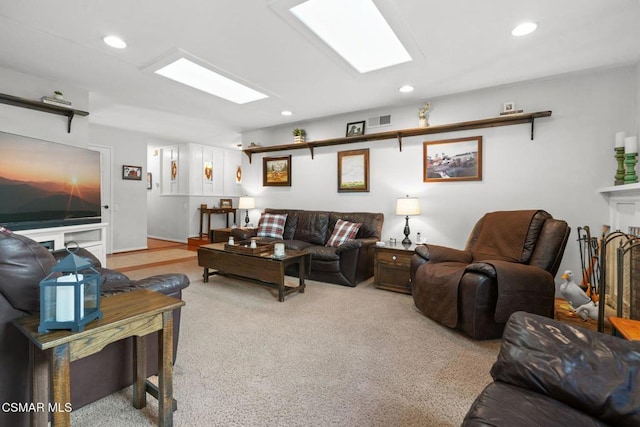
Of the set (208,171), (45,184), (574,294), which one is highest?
(208,171)

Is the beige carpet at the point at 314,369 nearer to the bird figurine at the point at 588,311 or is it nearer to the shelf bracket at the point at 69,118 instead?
the bird figurine at the point at 588,311

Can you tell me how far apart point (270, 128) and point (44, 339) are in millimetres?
5165

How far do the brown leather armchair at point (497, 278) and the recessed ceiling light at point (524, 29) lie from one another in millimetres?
1562

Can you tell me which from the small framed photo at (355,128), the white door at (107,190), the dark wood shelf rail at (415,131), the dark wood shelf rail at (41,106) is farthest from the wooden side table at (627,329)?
the white door at (107,190)

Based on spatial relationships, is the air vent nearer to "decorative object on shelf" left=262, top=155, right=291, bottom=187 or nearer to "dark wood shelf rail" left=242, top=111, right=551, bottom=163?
"dark wood shelf rail" left=242, top=111, right=551, bottom=163

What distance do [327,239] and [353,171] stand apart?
3.76 ft

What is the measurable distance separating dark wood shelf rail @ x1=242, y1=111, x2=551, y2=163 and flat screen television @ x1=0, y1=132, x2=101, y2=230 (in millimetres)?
2670

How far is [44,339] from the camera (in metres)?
0.99

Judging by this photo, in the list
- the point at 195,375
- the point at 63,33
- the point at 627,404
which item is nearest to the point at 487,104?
the point at 627,404

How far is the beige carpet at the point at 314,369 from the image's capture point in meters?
1.53

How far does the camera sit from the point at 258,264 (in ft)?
11.1

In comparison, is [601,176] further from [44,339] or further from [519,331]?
[44,339]

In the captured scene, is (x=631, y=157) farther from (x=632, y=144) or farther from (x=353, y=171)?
(x=353, y=171)

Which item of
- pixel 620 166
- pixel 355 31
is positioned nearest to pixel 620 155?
pixel 620 166
